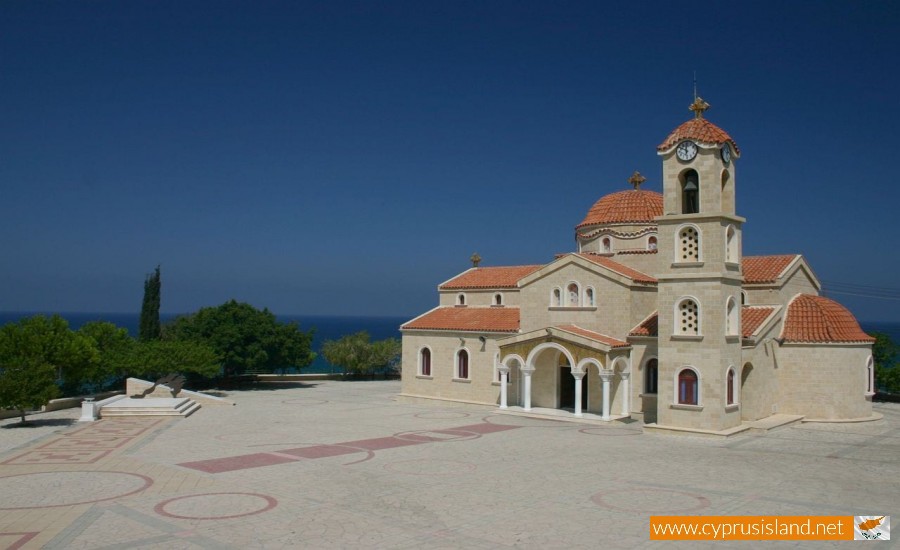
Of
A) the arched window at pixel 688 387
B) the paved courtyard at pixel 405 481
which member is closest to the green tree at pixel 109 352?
the paved courtyard at pixel 405 481

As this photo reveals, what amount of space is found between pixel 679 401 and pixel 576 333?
488 centimetres

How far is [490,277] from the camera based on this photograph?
1485 inches

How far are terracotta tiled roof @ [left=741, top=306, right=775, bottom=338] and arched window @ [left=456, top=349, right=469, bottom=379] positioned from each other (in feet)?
39.9

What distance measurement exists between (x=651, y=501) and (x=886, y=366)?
101 feet

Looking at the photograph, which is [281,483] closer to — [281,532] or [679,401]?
[281,532]

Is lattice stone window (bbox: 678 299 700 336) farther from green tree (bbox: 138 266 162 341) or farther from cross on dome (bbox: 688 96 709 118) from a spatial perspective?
green tree (bbox: 138 266 162 341)

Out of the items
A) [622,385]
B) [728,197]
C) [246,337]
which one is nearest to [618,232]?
[728,197]

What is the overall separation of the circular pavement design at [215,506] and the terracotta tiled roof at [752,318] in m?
18.7

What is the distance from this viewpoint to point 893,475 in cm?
1795

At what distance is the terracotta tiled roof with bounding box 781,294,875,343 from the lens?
27.4m

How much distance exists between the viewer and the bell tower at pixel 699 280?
24.1 meters

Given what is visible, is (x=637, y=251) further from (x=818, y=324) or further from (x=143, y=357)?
(x=143, y=357)

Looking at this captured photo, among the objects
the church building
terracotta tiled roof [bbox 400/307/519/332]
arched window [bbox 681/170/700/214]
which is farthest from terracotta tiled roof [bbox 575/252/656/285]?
terracotta tiled roof [bbox 400/307/519/332]

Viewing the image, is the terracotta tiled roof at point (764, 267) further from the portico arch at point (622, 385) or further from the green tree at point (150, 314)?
the green tree at point (150, 314)
